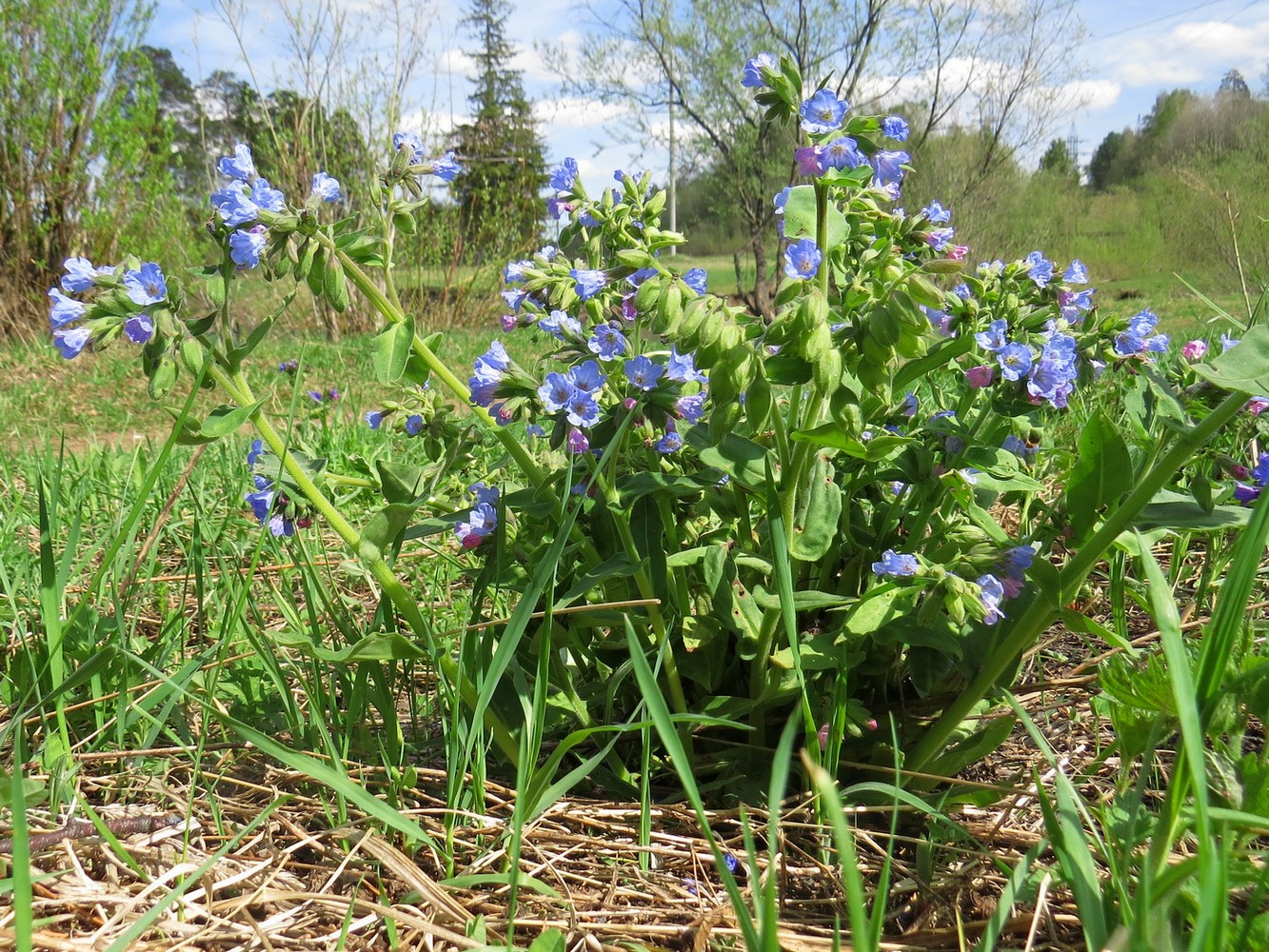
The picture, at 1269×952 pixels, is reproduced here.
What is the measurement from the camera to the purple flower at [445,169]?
3.87 ft

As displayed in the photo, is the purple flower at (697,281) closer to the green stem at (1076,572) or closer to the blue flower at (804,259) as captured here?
the blue flower at (804,259)

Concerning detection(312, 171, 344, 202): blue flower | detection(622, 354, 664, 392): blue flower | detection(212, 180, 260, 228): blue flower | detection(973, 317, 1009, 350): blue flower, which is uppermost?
detection(312, 171, 344, 202): blue flower

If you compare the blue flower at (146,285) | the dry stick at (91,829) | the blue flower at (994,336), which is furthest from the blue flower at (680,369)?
the dry stick at (91,829)

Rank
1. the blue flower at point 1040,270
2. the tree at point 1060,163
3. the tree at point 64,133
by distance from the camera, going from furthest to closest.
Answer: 1. the tree at point 1060,163
2. the tree at point 64,133
3. the blue flower at point 1040,270

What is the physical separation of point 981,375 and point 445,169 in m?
0.76

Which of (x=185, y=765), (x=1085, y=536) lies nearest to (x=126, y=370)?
(x=185, y=765)

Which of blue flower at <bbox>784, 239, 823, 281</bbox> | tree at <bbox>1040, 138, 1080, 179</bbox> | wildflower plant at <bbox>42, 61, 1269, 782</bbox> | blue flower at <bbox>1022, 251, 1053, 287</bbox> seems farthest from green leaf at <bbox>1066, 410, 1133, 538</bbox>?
tree at <bbox>1040, 138, 1080, 179</bbox>

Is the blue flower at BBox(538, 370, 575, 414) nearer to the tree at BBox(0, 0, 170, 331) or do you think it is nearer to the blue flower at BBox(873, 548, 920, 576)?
the blue flower at BBox(873, 548, 920, 576)

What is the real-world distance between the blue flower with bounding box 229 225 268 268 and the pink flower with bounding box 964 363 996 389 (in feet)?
2.81

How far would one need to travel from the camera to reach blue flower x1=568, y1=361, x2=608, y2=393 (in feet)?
3.22

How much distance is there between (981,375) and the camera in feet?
3.64

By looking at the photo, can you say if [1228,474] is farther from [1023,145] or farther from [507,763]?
[1023,145]

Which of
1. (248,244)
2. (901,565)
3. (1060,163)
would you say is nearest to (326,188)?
(248,244)

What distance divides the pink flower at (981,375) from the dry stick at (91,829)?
43.0 inches
